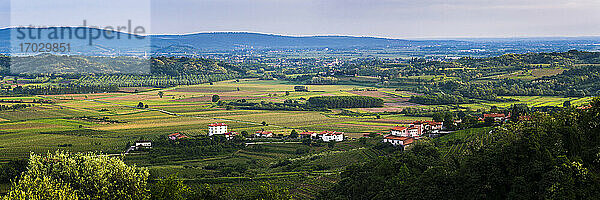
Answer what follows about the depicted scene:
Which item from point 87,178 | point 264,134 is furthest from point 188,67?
point 87,178

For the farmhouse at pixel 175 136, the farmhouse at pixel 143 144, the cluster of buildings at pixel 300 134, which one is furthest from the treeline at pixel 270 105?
the farmhouse at pixel 143 144

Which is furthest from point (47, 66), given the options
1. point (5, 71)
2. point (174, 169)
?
point (174, 169)

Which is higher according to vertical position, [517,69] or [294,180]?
[517,69]

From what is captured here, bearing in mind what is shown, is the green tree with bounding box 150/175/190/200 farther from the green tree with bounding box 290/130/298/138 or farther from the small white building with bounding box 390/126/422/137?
the green tree with bounding box 290/130/298/138

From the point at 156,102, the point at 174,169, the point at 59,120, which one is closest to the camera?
the point at 174,169

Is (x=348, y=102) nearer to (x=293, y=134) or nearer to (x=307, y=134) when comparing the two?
(x=293, y=134)

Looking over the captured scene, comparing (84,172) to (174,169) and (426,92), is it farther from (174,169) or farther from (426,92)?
(426,92)
